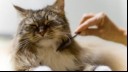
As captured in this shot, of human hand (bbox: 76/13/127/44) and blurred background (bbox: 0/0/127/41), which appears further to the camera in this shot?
blurred background (bbox: 0/0/127/41)

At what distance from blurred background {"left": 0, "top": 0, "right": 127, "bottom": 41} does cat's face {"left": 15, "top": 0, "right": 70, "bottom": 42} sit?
0.27 ft

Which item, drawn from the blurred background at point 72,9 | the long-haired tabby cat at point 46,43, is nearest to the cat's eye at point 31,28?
the long-haired tabby cat at point 46,43

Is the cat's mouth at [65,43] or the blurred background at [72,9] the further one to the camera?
the blurred background at [72,9]

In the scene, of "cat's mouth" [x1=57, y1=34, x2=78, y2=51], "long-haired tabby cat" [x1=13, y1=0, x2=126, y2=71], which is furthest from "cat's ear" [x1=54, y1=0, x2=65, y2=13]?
"cat's mouth" [x1=57, y1=34, x2=78, y2=51]

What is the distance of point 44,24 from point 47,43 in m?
0.07

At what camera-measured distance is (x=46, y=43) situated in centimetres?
107

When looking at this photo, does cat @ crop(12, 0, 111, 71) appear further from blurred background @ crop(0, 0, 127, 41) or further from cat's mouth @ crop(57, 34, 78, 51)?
blurred background @ crop(0, 0, 127, 41)

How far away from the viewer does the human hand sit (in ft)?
3.64

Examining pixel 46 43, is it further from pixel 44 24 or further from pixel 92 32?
pixel 92 32

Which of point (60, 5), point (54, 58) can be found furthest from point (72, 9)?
point (54, 58)

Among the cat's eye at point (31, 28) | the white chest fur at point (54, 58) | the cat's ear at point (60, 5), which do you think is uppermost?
the cat's ear at point (60, 5)

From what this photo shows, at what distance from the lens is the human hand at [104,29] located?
1.11m

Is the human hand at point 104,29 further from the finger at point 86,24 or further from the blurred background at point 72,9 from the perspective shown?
the blurred background at point 72,9

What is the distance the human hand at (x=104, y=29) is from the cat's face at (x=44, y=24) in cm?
8
